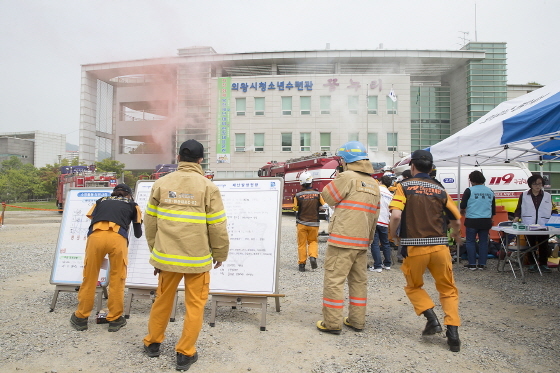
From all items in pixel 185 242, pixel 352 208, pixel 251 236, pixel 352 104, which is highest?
pixel 352 104

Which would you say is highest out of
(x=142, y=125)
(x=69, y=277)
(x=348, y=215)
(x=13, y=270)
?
(x=142, y=125)

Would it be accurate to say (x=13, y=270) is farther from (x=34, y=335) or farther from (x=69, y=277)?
(x=34, y=335)

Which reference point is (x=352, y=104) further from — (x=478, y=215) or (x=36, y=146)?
(x=36, y=146)

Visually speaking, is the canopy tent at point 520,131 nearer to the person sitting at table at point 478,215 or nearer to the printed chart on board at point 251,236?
the person sitting at table at point 478,215

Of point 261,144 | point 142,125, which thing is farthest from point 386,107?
point 142,125

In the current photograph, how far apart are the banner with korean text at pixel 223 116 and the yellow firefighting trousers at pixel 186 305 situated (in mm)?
36905

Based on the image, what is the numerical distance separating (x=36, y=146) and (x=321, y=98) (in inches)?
3817

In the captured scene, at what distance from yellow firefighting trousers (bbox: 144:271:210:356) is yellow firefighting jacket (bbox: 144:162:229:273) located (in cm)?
12

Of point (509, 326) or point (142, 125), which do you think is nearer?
point (509, 326)

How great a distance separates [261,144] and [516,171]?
29020mm

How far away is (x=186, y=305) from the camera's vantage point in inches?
128

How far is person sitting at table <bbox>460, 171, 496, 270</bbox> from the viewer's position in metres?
7.50

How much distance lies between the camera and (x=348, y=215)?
409 centimetres

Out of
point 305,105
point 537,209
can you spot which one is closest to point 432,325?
point 537,209
